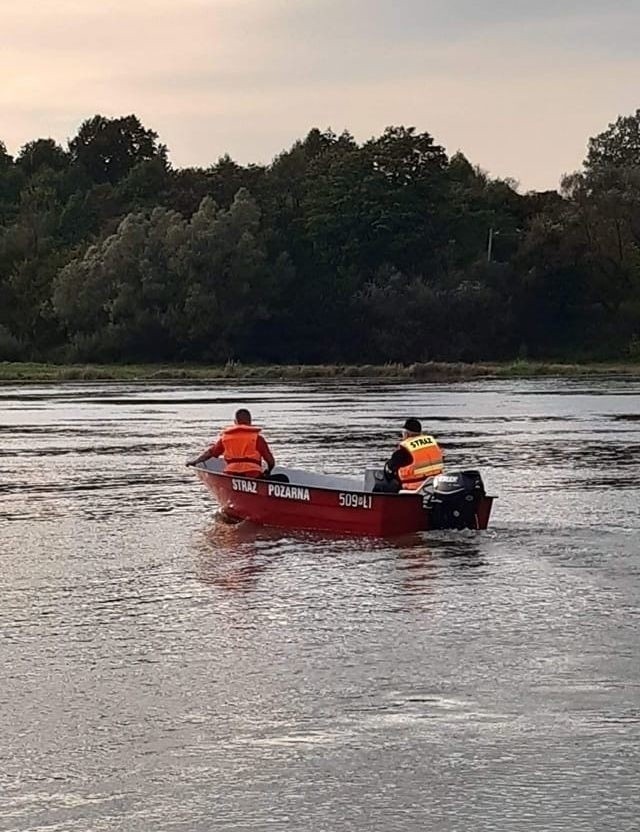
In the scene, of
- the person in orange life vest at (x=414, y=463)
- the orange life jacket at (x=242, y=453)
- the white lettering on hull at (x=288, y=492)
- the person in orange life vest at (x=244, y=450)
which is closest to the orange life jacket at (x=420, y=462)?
the person in orange life vest at (x=414, y=463)

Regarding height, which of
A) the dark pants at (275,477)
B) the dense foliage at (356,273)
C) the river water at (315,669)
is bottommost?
the river water at (315,669)

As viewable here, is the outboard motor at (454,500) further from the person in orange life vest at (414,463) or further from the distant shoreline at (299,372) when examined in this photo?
the distant shoreline at (299,372)

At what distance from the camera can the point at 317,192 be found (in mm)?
106625

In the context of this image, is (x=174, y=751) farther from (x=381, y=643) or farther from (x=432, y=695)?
(x=381, y=643)

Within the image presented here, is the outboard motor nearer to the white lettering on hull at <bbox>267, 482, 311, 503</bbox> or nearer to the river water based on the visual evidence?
the river water

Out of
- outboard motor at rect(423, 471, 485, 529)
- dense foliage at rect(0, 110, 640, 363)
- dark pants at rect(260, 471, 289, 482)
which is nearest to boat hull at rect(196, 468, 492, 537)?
outboard motor at rect(423, 471, 485, 529)

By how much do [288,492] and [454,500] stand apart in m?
2.40

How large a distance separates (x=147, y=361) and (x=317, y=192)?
18.4 m

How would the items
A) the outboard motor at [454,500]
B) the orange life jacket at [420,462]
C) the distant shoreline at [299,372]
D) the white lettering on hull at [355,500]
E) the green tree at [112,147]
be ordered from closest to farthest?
1. the outboard motor at [454,500]
2. the white lettering on hull at [355,500]
3. the orange life jacket at [420,462]
4. the distant shoreline at [299,372]
5. the green tree at [112,147]

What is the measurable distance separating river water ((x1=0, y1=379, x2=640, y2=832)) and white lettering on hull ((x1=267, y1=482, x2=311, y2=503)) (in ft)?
1.79

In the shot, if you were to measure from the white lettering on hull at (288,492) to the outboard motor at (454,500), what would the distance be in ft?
5.45

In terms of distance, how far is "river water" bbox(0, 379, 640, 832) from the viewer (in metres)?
8.30

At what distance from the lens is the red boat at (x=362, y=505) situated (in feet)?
60.7

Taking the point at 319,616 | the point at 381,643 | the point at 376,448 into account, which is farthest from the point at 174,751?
the point at 376,448
